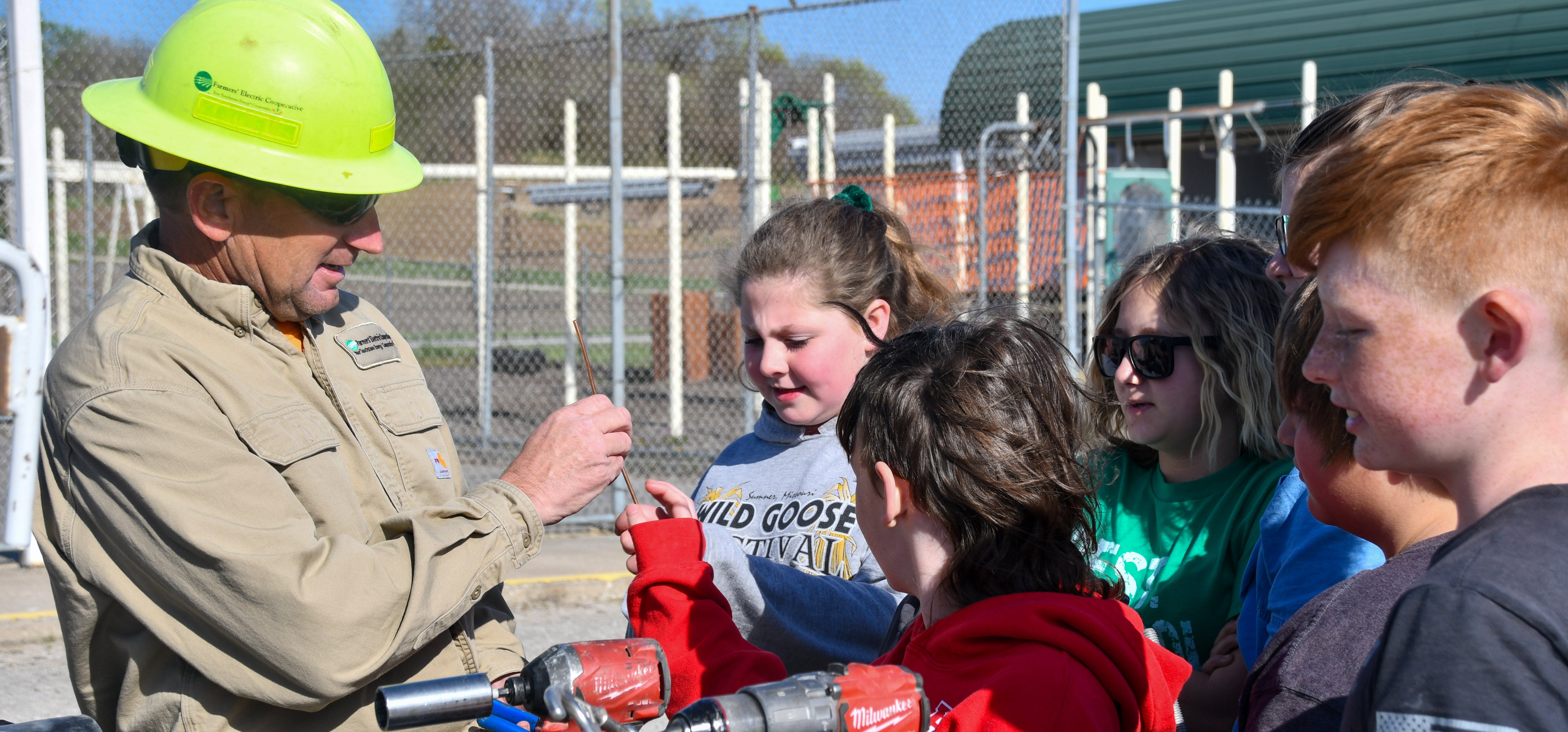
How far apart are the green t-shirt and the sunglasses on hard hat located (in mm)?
1666

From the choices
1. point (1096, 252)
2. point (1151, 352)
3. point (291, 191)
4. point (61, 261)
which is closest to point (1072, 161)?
point (1096, 252)

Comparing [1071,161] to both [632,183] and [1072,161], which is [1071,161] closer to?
[1072,161]

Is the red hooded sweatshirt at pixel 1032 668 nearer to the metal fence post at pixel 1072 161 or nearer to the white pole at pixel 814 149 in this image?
the metal fence post at pixel 1072 161

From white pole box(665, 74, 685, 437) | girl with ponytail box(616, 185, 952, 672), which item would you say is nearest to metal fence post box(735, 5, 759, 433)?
white pole box(665, 74, 685, 437)

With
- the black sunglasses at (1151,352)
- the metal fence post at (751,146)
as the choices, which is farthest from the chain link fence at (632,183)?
the black sunglasses at (1151,352)

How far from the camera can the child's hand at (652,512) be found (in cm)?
212

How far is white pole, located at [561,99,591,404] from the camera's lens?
8.84 meters

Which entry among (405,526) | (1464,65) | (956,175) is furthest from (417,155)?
(1464,65)

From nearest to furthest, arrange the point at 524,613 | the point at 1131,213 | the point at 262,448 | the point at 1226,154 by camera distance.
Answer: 1. the point at 262,448
2. the point at 524,613
3. the point at 1131,213
4. the point at 1226,154

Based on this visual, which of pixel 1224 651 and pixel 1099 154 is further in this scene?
pixel 1099 154

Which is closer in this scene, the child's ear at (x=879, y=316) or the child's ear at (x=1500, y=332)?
the child's ear at (x=1500, y=332)

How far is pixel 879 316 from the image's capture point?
2852 millimetres

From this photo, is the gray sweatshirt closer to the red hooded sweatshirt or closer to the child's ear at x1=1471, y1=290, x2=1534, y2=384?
the red hooded sweatshirt

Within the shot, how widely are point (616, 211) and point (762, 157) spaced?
66.7 inches
